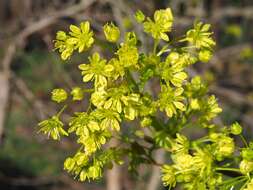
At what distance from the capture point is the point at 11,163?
7.15 m

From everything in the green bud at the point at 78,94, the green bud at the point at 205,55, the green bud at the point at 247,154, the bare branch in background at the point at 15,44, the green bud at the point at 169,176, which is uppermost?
the bare branch in background at the point at 15,44

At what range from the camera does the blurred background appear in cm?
326

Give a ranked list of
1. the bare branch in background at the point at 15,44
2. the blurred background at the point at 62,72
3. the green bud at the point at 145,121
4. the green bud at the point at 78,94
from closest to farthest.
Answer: the green bud at the point at 145,121 → the green bud at the point at 78,94 → the bare branch in background at the point at 15,44 → the blurred background at the point at 62,72

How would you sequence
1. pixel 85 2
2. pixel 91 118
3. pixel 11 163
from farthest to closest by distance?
pixel 11 163
pixel 85 2
pixel 91 118

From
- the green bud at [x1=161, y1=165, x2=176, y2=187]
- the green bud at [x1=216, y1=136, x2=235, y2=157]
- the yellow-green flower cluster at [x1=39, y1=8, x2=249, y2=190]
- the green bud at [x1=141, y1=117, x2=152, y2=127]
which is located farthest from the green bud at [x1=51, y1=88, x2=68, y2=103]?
the green bud at [x1=216, y1=136, x2=235, y2=157]

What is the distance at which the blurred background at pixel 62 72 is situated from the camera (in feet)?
10.7

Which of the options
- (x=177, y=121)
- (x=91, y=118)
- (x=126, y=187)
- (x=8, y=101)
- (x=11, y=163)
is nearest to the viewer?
(x=91, y=118)

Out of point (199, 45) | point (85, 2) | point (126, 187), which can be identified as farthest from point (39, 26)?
point (199, 45)

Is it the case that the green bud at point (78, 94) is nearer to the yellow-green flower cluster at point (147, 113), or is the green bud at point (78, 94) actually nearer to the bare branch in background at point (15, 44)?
the yellow-green flower cluster at point (147, 113)

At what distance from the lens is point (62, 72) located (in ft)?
12.2

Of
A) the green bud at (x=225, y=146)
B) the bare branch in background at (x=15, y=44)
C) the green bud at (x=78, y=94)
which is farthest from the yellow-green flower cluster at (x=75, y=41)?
the bare branch in background at (x=15, y=44)

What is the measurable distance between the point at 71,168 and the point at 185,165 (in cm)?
34

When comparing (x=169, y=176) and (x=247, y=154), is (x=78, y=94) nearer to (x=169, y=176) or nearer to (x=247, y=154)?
(x=169, y=176)

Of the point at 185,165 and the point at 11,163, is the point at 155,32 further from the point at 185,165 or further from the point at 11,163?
the point at 11,163
